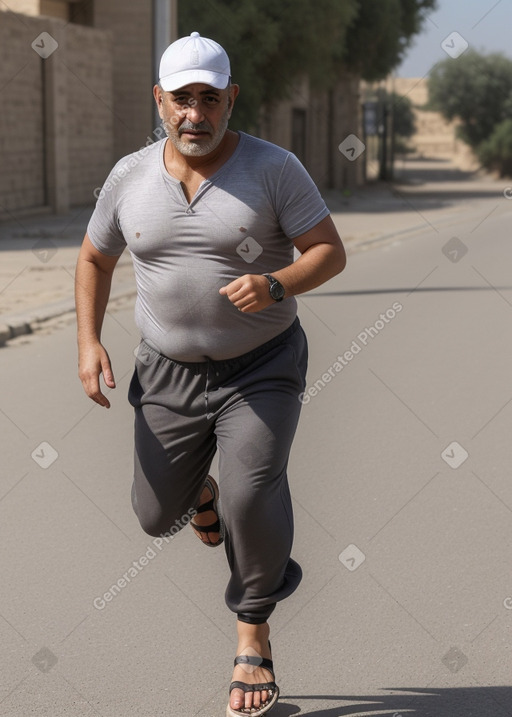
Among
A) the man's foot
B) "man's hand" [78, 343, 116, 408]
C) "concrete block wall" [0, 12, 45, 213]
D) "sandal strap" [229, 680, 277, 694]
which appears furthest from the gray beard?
"concrete block wall" [0, 12, 45, 213]

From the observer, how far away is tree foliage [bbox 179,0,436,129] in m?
28.4

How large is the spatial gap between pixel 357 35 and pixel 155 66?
2277 cm

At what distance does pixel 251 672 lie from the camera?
3574 mm

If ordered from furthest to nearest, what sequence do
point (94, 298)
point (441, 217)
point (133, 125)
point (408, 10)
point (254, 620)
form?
point (408, 10) < point (133, 125) < point (441, 217) < point (94, 298) < point (254, 620)

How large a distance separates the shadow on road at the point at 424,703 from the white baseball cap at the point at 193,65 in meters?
1.80

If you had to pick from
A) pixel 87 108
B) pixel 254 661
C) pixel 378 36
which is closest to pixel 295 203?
pixel 254 661

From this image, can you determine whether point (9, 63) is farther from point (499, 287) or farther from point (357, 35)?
point (357, 35)

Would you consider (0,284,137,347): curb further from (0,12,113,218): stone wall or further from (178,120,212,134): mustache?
(0,12,113,218): stone wall

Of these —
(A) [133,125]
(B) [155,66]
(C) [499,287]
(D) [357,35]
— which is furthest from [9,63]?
(D) [357,35]

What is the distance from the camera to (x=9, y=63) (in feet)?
74.9

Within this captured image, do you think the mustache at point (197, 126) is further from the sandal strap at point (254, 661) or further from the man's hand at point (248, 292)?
the sandal strap at point (254, 661)

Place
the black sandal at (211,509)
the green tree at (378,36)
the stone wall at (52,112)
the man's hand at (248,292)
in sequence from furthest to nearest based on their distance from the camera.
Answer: the green tree at (378,36) < the stone wall at (52,112) < the black sandal at (211,509) < the man's hand at (248,292)

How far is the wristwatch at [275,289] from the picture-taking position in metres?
3.33

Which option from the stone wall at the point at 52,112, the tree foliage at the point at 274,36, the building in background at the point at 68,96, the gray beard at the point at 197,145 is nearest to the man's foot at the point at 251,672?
the gray beard at the point at 197,145
